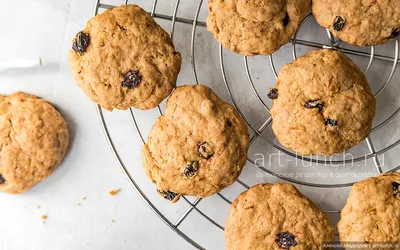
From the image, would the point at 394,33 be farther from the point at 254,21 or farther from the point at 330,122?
the point at 254,21

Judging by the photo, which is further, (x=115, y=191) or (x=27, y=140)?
(x=115, y=191)

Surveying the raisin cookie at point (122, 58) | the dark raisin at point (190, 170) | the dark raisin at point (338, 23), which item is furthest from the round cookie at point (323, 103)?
the raisin cookie at point (122, 58)

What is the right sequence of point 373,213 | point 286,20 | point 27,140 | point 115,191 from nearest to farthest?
point 373,213
point 286,20
point 27,140
point 115,191

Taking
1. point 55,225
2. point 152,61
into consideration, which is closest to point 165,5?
point 152,61

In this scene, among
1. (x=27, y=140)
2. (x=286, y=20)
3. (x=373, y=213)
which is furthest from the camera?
(x=27, y=140)

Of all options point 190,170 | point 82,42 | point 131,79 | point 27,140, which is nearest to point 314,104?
point 190,170

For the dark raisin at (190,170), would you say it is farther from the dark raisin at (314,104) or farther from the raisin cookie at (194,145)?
the dark raisin at (314,104)

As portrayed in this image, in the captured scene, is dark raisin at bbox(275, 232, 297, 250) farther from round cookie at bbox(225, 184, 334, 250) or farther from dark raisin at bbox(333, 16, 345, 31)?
dark raisin at bbox(333, 16, 345, 31)

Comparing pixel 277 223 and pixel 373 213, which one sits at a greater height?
pixel 373 213
